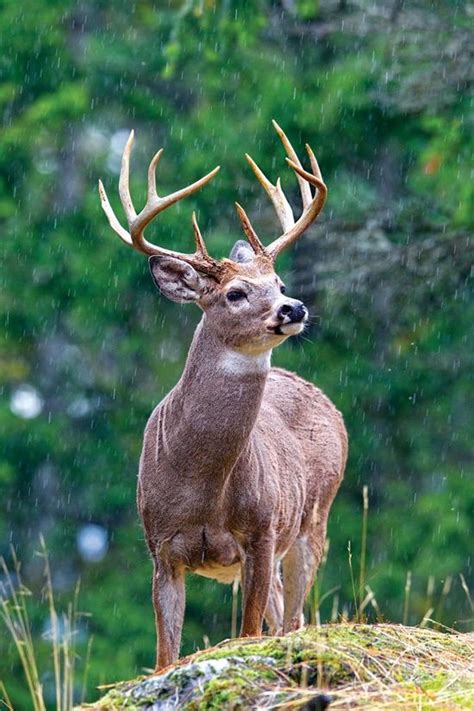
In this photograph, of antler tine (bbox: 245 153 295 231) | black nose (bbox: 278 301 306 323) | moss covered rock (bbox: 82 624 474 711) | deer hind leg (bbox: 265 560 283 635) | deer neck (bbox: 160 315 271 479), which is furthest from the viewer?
deer hind leg (bbox: 265 560 283 635)

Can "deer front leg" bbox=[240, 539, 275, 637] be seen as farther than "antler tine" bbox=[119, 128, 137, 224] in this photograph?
No

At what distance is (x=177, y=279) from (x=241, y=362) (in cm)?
45

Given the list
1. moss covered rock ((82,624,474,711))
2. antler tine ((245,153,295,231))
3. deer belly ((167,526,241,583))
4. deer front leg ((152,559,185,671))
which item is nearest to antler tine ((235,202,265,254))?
antler tine ((245,153,295,231))

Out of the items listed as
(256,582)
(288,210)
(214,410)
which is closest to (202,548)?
(256,582)

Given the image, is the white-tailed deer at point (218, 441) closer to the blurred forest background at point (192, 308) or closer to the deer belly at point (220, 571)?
the deer belly at point (220, 571)

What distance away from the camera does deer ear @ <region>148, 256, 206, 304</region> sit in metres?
7.00

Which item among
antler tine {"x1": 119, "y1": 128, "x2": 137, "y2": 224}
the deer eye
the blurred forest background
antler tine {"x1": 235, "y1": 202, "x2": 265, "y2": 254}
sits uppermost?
antler tine {"x1": 119, "y1": 128, "x2": 137, "y2": 224}

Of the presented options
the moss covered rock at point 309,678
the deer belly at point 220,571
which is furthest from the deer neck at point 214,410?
the moss covered rock at point 309,678

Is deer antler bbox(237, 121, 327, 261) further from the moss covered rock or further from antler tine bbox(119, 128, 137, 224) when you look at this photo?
the moss covered rock

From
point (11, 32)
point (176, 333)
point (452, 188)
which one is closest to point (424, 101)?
point (452, 188)

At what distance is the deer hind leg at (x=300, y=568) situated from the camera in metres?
7.93

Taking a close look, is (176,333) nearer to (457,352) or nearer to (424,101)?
(457,352)

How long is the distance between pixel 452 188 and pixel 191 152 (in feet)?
13.1

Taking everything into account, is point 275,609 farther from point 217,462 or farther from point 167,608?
point 217,462
